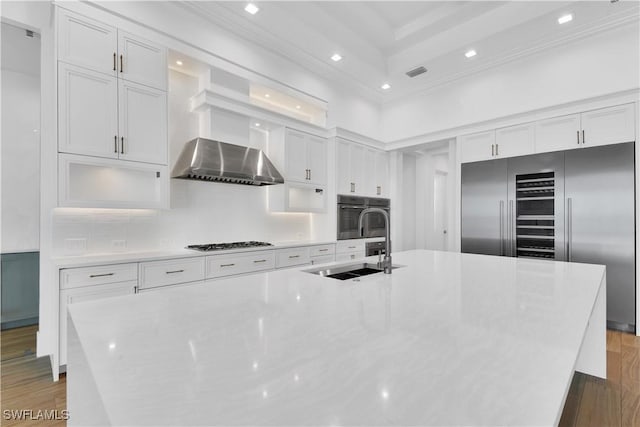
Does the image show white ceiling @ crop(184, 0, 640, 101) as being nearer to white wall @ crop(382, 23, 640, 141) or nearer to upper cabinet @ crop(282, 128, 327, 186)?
white wall @ crop(382, 23, 640, 141)

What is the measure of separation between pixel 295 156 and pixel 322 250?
4.28 feet

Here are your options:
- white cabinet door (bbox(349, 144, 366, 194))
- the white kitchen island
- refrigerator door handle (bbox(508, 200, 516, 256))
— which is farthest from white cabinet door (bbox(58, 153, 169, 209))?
refrigerator door handle (bbox(508, 200, 516, 256))

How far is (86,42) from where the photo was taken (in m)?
2.51

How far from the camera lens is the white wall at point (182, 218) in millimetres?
2719

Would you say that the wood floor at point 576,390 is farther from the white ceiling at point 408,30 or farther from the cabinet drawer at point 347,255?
the white ceiling at point 408,30

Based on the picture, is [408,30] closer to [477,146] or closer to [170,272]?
[477,146]

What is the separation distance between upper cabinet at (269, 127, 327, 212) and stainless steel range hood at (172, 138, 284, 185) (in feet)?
0.98

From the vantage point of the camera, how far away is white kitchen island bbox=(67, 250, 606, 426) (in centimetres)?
51

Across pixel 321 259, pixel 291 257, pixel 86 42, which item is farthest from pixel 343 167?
pixel 86 42

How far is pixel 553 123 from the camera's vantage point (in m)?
3.57

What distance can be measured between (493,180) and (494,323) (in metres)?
3.58

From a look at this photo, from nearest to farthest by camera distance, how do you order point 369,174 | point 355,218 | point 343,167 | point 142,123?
point 142,123, point 343,167, point 355,218, point 369,174

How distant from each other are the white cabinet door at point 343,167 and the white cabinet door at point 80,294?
9.55 ft

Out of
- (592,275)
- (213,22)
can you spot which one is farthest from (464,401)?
(213,22)
